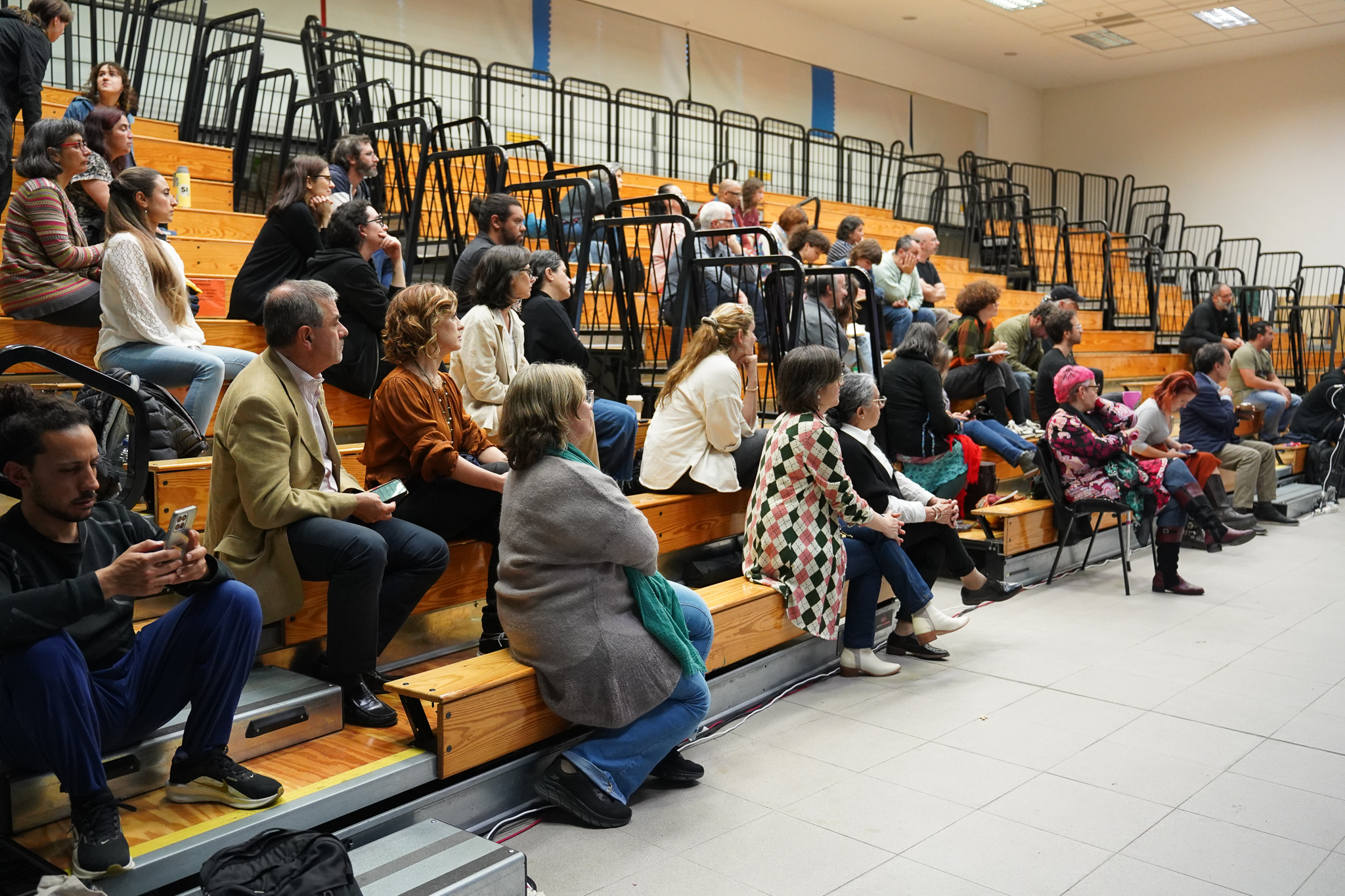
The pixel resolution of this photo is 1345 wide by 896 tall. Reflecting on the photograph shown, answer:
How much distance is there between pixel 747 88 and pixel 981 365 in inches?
292

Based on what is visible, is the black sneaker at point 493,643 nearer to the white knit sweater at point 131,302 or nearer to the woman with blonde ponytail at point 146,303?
the woman with blonde ponytail at point 146,303

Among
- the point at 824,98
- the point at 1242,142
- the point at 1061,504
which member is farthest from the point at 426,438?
the point at 1242,142

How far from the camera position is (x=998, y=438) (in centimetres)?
624

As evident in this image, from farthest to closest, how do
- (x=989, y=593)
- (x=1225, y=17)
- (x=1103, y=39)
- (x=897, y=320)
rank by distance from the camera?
(x=1103, y=39), (x=1225, y=17), (x=897, y=320), (x=989, y=593)

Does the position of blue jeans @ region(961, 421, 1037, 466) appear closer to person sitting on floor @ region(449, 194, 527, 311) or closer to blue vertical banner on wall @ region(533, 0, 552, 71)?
person sitting on floor @ region(449, 194, 527, 311)

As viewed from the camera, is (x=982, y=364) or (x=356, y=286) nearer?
(x=356, y=286)

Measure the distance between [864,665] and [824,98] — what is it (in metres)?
10.9

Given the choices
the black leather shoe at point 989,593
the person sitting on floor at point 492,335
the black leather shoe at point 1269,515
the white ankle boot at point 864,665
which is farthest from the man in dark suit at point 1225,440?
the person sitting on floor at point 492,335

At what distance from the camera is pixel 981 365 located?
21.1ft

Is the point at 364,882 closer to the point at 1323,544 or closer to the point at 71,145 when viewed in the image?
the point at 71,145

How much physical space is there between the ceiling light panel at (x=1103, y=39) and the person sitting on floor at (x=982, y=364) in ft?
28.8

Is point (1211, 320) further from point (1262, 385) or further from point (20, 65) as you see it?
point (20, 65)

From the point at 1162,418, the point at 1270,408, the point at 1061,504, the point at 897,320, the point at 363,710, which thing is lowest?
the point at 363,710

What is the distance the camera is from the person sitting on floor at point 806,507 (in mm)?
3977
